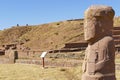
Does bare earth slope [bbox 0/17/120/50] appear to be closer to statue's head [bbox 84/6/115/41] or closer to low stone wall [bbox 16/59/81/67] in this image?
low stone wall [bbox 16/59/81/67]

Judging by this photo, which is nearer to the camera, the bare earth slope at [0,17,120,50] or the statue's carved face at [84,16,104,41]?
the statue's carved face at [84,16,104,41]

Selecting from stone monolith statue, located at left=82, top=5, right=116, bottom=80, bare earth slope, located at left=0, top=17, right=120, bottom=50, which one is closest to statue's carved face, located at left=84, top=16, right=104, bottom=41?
stone monolith statue, located at left=82, top=5, right=116, bottom=80

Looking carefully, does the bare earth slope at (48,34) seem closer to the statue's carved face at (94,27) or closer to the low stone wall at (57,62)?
the low stone wall at (57,62)

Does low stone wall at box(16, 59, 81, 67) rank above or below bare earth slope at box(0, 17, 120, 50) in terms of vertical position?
below

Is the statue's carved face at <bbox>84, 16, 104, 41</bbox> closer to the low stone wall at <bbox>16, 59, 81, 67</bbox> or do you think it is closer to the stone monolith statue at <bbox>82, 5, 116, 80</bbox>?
the stone monolith statue at <bbox>82, 5, 116, 80</bbox>

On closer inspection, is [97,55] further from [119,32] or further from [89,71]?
[119,32]

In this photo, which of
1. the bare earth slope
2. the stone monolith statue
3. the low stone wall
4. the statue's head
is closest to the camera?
the stone monolith statue

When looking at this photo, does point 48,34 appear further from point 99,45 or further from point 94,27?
point 99,45

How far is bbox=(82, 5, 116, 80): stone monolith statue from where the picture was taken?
8891 mm

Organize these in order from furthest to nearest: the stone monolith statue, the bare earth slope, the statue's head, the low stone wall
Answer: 1. the bare earth slope
2. the low stone wall
3. the statue's head
4. the stone monolith statue

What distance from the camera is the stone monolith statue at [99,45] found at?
29.2ft

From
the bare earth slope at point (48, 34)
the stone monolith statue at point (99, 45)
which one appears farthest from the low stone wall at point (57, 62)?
the bare earth slope at point (48, 34)

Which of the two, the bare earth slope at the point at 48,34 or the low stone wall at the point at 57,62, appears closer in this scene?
the low stone wall at the point at 57,62

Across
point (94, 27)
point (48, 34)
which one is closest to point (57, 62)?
point (94, 27)
